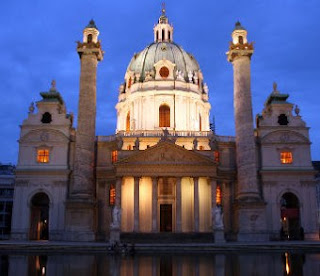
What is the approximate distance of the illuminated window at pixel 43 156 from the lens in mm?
54719

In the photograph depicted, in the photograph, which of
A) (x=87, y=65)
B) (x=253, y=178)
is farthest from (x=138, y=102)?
(x=253, y=178)

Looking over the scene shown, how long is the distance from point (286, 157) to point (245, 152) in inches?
312

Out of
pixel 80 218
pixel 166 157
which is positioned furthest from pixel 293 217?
pixel 80 218

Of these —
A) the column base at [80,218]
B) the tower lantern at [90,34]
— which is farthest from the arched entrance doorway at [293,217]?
the tower lantern at [90,34]

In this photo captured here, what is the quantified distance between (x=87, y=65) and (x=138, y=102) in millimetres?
15546

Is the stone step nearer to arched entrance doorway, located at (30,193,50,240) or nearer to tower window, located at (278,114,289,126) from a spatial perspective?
arched entrance doorway, located at (30,193,50,240)

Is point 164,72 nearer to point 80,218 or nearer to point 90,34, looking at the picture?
point 90,34

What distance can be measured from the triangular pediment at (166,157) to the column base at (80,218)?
6.72 meters

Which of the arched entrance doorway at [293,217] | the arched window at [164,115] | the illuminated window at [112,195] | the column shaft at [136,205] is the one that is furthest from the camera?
the arched window at [164,115]

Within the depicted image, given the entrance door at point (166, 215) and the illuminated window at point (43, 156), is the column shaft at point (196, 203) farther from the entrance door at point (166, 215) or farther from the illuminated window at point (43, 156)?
the illuminated window at point (43, 156)

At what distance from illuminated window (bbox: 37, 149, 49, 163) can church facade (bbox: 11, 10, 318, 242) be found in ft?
0.42

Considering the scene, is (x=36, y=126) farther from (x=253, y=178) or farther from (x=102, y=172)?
(x=253, y=178)

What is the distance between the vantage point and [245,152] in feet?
168

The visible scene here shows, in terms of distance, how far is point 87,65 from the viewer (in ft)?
175
